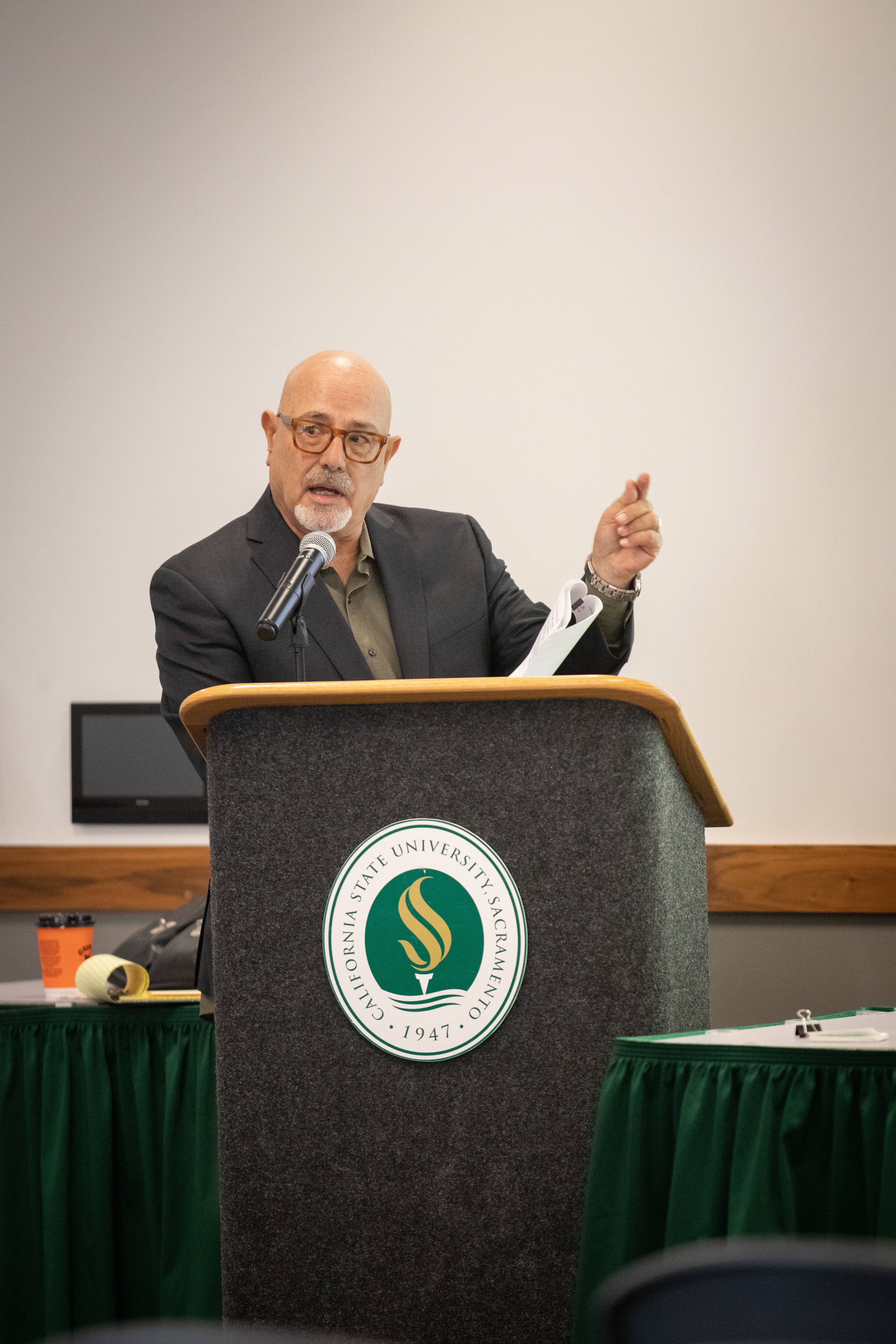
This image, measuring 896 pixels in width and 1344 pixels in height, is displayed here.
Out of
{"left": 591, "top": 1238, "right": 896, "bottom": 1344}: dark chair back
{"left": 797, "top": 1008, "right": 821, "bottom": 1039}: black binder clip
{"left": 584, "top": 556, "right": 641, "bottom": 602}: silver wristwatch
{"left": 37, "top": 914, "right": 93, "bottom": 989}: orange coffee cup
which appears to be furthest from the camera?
{"left": 37, "top": 914, "right": 93, "bottom": 989}: orange coffee cup

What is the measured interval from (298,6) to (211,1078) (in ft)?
9.36

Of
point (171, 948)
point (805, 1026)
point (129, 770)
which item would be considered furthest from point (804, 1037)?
point (129, 770)

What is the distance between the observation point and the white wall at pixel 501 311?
296cm

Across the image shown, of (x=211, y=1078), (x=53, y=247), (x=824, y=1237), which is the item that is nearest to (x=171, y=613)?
(x=211, y=1078)

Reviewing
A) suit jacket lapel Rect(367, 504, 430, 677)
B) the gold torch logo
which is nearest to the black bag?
suit jacket lapel Rect(367, 504, 430, 677)

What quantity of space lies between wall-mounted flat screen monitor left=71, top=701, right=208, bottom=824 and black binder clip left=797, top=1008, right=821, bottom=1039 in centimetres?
205

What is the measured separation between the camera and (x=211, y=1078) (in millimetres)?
1742

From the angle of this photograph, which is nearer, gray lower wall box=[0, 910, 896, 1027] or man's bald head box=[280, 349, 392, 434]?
man's bald head box=[280, 349, 392, 434]

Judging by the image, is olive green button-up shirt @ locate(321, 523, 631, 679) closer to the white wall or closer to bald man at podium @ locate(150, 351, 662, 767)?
bald man at podium @ locate(150, 351, 662, 767)

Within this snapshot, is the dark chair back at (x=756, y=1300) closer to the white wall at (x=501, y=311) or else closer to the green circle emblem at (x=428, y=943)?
the green circle emblem at (x=428, y=943)

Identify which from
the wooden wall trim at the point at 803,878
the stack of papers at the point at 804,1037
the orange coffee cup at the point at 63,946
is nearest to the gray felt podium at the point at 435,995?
the stack of papers at the point at 804,1037

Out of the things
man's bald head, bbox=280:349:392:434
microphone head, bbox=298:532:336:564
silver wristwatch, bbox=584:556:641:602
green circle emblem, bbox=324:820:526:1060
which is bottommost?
green circle emblem, bbox=324:820:526:1060

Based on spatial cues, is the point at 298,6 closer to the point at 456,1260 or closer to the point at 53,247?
the point at 53,247

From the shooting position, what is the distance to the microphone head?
4.25 ft
